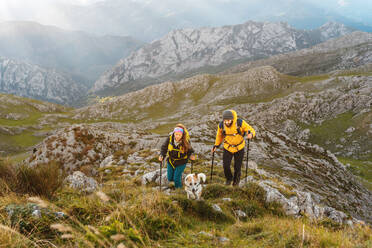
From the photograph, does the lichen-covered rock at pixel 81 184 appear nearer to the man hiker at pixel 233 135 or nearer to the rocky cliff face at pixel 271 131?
the rocky cliff face at pixel 271 131

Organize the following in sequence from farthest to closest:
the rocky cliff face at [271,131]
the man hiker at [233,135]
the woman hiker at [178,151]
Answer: the rocky cliff face at [271,131] → the man hiker at [233,135] → the woman hiker at [178,151]

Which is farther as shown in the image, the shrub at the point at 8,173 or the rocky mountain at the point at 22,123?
the rocky mountain at the point at 22,123

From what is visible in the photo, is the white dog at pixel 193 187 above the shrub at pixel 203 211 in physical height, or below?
above

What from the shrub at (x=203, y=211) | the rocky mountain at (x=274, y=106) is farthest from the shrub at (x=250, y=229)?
the rocky mountain at (x=274, y=106)

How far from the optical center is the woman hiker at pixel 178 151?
8.52 metres

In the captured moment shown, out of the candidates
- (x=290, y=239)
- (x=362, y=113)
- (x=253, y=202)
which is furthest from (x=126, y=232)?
(x=362, y=113)

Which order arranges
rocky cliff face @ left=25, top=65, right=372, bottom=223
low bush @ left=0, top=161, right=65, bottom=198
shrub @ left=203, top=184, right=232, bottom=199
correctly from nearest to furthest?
low bush @ left=0, top=161, right=65, bottom=198 < shrub @ left=203, top=184, right=232, bottom=199 < rocky cliff face @ left=25, top=65, right=372, bottom=223

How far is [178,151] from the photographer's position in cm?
866

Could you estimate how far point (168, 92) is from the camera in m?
150

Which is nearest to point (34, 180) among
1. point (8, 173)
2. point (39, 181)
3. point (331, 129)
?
point (39, 181)

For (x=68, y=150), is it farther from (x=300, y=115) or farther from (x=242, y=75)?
(x=242, y=75)

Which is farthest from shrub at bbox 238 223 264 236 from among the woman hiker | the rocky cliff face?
the woman hiker

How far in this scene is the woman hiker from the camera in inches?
335

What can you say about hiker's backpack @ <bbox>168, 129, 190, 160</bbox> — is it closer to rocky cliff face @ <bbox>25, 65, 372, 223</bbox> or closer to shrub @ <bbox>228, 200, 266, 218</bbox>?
shrub @ <bbox>228, 200, 266, 218</bbox>
